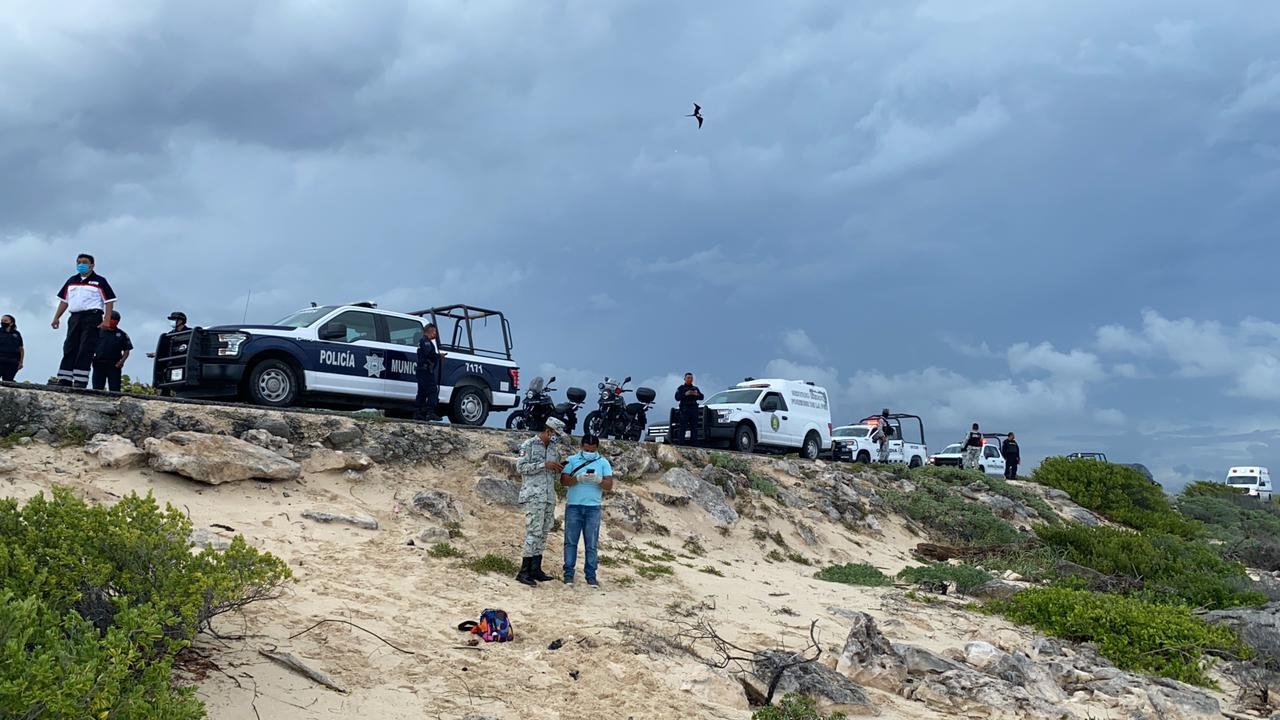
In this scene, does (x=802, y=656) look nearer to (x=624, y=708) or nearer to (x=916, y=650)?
(x=916, y=650)

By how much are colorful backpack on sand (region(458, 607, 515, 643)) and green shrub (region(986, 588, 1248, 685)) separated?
6.65m

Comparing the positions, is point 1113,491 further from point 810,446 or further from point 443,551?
point 443,551

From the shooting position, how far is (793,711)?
6.59 meters

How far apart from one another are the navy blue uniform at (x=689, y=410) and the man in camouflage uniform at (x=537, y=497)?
1068 centimetres

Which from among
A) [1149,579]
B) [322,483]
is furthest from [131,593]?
[1149,579]

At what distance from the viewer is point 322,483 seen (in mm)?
11648

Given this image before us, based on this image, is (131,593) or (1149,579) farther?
(1149,579)

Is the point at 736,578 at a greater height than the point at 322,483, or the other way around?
the point at 322,483

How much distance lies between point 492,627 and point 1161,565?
12063 mm

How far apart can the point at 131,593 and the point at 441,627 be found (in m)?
2.93

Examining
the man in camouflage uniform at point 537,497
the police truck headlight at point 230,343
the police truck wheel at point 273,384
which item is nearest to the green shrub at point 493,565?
the man in camouflage uniform at point 537,497

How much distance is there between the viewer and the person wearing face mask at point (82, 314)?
12484 mm

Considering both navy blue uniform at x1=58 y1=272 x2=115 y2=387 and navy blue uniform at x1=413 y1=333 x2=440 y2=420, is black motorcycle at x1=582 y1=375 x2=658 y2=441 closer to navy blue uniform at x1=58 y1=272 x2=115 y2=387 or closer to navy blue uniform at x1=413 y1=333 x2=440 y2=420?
navy blue uniform at x1=413 y1=333 x2=440 y2=420

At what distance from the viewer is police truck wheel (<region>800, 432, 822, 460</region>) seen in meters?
23.8
